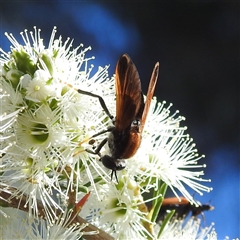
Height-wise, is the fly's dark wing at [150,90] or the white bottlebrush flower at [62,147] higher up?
the fly's dark wing at [150,90]

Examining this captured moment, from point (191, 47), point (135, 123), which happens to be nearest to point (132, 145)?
point (135, 123)

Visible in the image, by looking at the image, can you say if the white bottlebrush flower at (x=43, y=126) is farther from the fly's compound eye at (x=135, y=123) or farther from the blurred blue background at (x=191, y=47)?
the blurred blue background at (x=191, y=47)

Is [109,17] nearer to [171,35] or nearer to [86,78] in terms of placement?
[171,35]

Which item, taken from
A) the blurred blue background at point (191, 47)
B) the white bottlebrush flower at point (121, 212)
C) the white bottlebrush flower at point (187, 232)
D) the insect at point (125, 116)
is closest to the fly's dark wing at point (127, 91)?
the insect at point (125, 116)

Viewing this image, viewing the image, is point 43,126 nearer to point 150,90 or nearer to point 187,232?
point 150,90

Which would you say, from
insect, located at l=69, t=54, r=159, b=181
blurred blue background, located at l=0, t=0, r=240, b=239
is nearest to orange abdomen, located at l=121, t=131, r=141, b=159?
insect, located at l=69, t=54, r=159, b=181

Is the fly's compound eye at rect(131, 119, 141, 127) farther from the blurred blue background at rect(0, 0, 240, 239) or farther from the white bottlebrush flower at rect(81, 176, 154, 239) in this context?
the blurred blue background at rect(0, 0, 240, 239)
